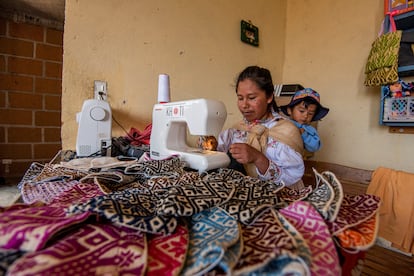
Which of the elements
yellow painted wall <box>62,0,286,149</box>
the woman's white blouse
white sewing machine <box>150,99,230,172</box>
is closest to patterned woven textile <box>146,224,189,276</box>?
white sewing machine <box>150,99,230,172</box>

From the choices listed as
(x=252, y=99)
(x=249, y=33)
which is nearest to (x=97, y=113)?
(x=252, y=99)

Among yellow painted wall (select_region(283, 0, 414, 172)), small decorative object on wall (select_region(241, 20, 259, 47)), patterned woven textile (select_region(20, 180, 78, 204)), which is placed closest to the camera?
patterned woven textile (select_region(20, 180, 78, 204))

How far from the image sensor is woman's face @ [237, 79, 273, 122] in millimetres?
1084

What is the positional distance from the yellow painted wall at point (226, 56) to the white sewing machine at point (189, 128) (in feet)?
1.38

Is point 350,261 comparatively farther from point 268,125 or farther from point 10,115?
point 10,115

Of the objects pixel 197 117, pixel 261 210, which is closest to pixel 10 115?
pixel 197 117

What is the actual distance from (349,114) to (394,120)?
343 millimetres

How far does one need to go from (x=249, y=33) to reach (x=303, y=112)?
0.81m

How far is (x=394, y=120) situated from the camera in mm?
1369

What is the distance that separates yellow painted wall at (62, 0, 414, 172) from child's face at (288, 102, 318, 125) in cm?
50

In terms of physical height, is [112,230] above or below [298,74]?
below

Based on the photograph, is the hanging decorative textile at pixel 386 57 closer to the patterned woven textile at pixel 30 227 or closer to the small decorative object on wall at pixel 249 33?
the small decorative object on wall at pixel 249 33

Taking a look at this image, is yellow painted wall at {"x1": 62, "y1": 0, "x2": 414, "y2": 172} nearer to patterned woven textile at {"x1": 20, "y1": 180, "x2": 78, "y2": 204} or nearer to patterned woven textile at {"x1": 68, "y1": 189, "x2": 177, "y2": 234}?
patterned woven textile at {"x1": 20, "y1": 180, "x2": 78, "y2": 204}

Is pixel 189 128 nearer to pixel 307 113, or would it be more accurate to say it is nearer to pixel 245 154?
pixel 245 154
